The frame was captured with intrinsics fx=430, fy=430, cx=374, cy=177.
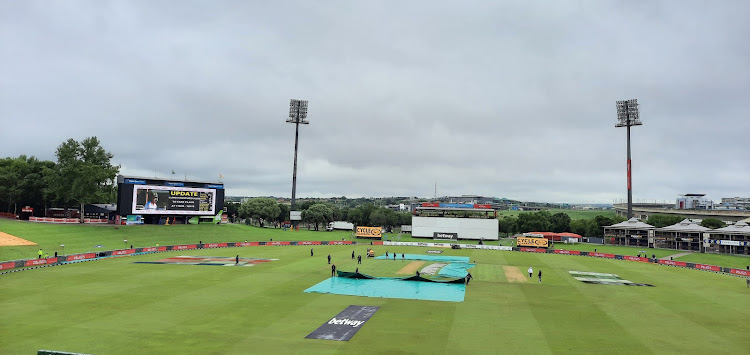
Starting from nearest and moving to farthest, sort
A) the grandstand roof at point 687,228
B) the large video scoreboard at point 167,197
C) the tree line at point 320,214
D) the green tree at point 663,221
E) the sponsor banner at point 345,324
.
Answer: the sponsor banner at point 345,324
the grandstand roof at point 687,228
the large video scoreboard at point 167,197
the green tree at point 663,221
the tree line at point 320,214

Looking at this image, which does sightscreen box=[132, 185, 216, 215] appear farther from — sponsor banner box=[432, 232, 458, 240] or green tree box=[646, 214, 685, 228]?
green tree box=[646, 214, 685, 228]

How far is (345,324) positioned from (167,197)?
84716mm

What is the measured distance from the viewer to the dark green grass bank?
24.4 m

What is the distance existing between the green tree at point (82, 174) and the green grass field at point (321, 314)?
160 feet

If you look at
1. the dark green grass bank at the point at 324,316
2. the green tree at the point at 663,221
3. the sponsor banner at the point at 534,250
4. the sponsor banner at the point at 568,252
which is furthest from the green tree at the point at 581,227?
the dark green grass bank at the point at 324,316

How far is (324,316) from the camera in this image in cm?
3106

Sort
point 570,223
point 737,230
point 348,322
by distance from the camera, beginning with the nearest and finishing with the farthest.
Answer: point 348,322
point 737,230
point 570,223

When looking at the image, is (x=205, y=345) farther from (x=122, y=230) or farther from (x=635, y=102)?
(x=635, y=102)

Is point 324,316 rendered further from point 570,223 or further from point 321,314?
point 570,223

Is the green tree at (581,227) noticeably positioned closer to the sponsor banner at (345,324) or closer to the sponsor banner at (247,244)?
the sponsor banner at (247,244)

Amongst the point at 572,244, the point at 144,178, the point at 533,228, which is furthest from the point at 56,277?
the point at 533,228

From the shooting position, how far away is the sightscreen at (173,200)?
3784 inches

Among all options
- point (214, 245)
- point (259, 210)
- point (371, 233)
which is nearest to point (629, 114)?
point (371, 233)

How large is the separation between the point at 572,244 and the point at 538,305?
84.9 meters
